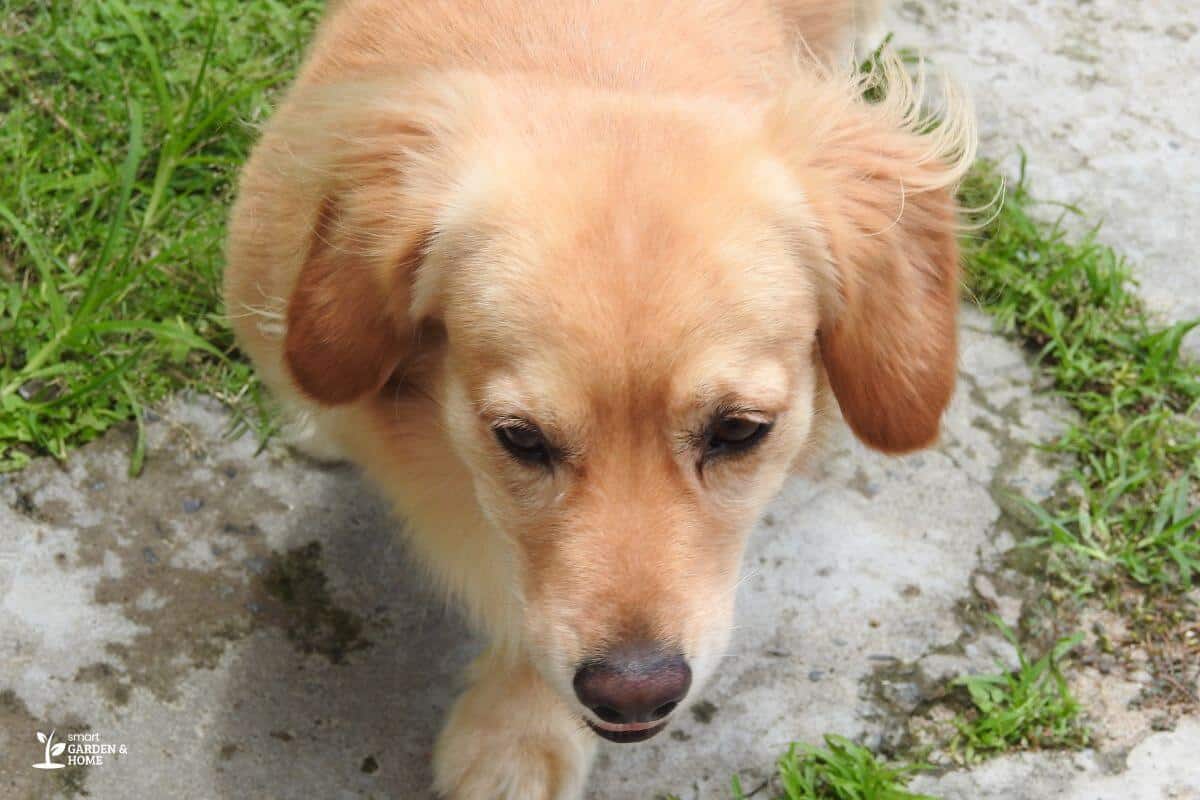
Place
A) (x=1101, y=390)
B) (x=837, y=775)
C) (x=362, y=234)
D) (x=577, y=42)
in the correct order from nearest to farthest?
(x=362, y=234) < (x=577, y=42) < (x=837, y=775) < (x=1101, y=390)

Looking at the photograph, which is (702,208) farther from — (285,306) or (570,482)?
(285,306)

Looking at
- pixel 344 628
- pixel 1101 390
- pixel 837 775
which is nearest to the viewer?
pixel 837 775

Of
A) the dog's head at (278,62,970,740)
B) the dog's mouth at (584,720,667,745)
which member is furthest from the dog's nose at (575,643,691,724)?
the dog's mouth at (584,720,667,745)

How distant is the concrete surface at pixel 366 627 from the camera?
3.15m

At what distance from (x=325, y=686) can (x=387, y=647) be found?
19cm

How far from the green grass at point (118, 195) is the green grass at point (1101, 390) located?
223 cm

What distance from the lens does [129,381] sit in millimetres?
3734

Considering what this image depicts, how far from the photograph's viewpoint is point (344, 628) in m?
3.38

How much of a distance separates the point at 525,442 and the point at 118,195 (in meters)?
2.19

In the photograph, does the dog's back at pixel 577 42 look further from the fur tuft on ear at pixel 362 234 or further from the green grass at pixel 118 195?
the green grass at pixel 118 195

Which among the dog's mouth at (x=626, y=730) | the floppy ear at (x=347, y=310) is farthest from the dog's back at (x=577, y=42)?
the dog's mouth at (x=626, y=730)

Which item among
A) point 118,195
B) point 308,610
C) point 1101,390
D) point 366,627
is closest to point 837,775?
point 366,627

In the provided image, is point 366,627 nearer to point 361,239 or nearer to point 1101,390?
point 361,239

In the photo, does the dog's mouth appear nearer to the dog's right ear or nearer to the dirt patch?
the dog's right ear
